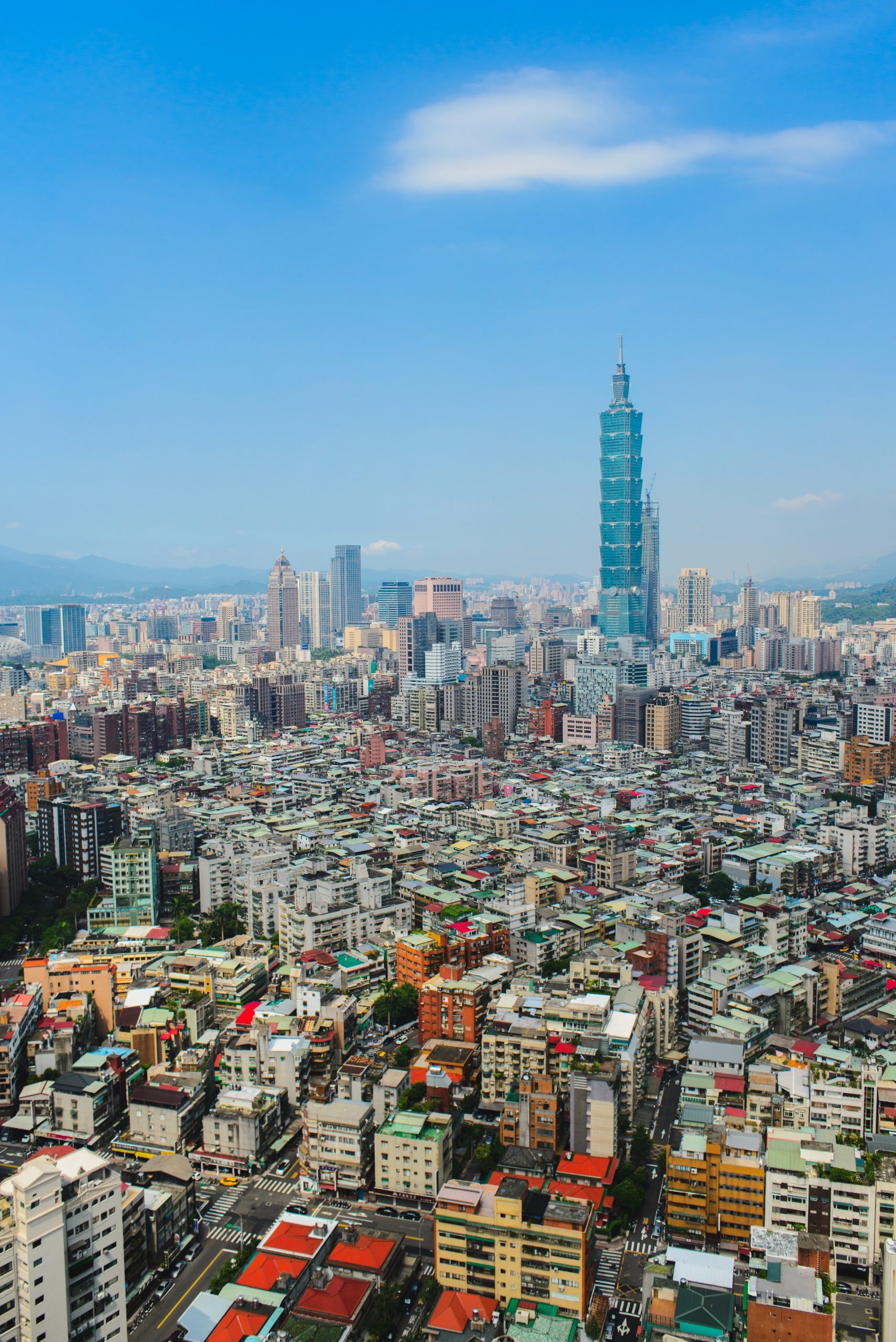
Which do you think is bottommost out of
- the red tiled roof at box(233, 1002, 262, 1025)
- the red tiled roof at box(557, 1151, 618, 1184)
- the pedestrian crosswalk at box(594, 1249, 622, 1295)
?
the pedestrian crosswalk at box(594, 1249, 622, 1295)

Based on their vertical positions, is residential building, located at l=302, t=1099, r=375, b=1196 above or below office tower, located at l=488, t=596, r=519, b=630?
below

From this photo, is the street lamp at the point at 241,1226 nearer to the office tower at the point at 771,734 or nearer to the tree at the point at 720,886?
the tree at the point at 720,886

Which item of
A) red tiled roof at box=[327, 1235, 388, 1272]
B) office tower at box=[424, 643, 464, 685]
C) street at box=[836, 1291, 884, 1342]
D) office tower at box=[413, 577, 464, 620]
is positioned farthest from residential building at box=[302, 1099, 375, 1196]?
office tower at box=[413, 577, 464, 620]

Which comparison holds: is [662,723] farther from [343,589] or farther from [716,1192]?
[343,589]

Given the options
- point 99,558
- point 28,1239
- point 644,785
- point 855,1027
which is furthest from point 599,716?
point 99,558

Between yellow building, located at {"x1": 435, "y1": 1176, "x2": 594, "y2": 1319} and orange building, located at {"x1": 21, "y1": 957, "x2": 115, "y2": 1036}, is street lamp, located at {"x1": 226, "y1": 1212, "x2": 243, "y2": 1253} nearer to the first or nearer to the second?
yellow building, located at {"x1": 435, "y1": 1176, "x2": 594, "y2": 1319}

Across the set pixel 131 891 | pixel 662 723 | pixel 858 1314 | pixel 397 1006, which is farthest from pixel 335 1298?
pixel 662 723
